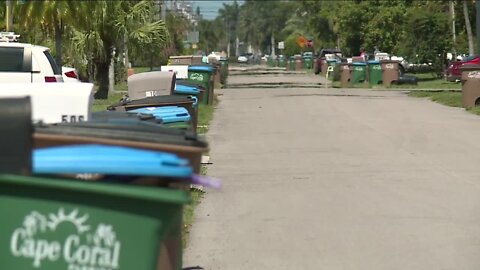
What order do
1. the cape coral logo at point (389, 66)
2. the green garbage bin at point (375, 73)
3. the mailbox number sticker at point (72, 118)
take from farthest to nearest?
the green garbage bin at point (375, 73) → the cape coral logo at point (389, 66) → the mailbox number sticker at point (72, 118)

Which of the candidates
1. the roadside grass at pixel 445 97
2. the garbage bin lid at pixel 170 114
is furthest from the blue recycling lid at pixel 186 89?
the roadside grass at pixel 445 97

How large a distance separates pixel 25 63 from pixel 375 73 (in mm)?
23674

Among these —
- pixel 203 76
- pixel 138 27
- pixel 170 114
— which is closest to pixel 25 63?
pixel 170 114

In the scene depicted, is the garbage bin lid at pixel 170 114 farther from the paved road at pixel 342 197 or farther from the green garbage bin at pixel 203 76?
the green garbage bin at pixel 203 76

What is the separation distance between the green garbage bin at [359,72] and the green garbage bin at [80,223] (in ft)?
112

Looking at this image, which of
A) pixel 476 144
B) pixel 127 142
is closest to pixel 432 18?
pixel 476 144

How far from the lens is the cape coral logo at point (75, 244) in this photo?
A: 13.1 feet

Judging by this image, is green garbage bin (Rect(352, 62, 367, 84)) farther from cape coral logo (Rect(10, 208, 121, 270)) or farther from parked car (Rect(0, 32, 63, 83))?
cape coral logo (Rect(10, 208, 121, 270))

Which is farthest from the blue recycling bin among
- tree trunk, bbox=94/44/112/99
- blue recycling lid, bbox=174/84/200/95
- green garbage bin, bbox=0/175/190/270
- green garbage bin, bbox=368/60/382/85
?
green garbage bin, bbox=368/60/382/85

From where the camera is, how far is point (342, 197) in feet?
32.4

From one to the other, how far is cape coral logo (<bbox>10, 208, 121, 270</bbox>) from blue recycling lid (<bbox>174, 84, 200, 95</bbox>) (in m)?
11.1

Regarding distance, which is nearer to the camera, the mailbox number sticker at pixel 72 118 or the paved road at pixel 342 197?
the mailbox number sticker at pixel 72 118

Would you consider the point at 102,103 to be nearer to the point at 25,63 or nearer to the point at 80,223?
the point at 25,63

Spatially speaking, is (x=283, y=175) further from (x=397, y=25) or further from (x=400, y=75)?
(x=397, y=25)
